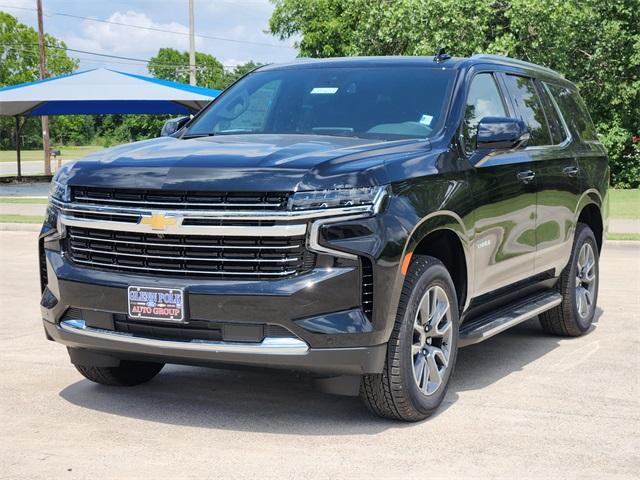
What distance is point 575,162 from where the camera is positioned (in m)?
7.68

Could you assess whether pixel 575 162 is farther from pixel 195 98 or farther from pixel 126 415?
pixel 195 98

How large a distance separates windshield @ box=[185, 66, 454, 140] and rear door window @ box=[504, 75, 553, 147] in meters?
0.91

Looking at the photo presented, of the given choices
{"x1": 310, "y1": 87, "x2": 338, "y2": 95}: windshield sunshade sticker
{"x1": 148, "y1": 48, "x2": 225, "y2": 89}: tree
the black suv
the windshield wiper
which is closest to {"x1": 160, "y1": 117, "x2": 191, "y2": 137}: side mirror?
the black suv

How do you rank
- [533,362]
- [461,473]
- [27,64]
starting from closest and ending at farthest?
[461,473] < [533,362] < [27,64]

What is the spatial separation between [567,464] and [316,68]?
3.32m

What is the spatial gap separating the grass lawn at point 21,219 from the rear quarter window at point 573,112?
12037mm

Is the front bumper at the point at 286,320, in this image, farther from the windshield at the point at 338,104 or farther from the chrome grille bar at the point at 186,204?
the windshield at the point at 338,104

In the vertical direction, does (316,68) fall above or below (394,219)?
above

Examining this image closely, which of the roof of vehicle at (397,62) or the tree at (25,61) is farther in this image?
the tree at (25,61)

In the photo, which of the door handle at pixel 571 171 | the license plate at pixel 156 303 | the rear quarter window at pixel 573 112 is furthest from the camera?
the rear quarter window at pixel 573 112

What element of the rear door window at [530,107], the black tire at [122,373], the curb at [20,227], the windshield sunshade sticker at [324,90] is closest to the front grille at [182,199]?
the black tire at [122,373]

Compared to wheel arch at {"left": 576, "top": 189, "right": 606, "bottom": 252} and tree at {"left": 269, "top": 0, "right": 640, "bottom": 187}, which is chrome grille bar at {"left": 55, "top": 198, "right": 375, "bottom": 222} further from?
tree at {"left": 269, "top": 0, "right": 640, "bottom": 187}

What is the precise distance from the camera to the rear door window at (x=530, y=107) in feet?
23.2

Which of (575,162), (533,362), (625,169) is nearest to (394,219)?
(533,362)
